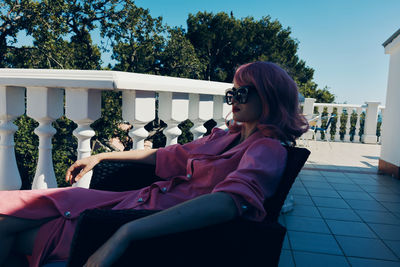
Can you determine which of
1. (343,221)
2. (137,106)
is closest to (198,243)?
(137,106)

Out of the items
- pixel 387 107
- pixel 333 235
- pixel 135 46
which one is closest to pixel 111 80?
pixel 333 235

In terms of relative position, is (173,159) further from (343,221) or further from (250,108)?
(343,221)

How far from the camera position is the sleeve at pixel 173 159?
1744 mm

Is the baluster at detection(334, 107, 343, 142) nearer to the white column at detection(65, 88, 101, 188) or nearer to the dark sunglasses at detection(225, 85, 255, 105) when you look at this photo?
the dark sunglasses at detection(225, 85, 255, 105)

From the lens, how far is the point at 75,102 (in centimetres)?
165

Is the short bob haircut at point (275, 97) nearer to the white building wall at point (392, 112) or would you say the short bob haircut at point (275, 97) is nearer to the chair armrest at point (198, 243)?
the chair armrest at point (198, 243)

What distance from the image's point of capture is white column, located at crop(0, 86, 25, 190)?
5.77 feet

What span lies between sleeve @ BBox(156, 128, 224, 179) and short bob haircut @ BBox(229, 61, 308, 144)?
435mm

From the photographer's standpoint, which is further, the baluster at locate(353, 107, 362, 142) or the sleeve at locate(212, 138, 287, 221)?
the baluster at locate(353, 107, 362, 142)

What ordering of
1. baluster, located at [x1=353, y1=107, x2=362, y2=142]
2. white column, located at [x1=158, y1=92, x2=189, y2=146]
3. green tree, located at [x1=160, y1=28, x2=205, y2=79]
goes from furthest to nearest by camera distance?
green tree, located at [x1=160, y1=28, x2=205, y2=79], baluster, located at [x1=353, y1=107, x2=362, y2=142], white column, located at [x1=158, y1=92, x2=189, y2=146]

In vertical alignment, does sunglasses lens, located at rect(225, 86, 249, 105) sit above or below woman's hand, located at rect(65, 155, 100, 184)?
above

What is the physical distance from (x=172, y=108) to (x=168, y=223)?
3.73ft

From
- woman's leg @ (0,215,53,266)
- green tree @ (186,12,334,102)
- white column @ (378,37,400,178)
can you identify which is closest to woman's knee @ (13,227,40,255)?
woman's leg @ (0,215,53,266)

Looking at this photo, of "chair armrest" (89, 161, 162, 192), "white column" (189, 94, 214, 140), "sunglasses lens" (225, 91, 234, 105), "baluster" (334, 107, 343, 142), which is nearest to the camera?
"sunglasses lens" (225, 91, 234, 105)
